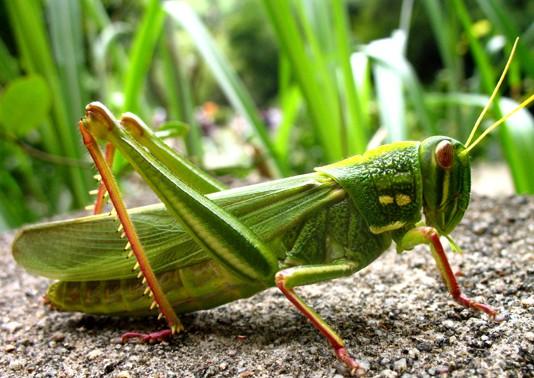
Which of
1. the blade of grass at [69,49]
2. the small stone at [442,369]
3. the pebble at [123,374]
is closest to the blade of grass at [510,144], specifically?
the small stone at [442,369]

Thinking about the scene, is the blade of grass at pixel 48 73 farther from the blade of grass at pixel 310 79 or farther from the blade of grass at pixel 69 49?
the blade of grass at pixel 310 79

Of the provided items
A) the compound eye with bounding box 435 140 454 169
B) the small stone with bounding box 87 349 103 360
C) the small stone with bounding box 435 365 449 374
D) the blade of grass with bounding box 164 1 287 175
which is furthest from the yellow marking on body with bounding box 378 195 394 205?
the blade of grass with bounding box 164 1 287 175

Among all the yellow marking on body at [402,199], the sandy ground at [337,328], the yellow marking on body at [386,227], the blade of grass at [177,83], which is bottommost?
the sandy ground at [337,328]

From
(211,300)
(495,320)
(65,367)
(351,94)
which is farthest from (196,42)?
(495,320)

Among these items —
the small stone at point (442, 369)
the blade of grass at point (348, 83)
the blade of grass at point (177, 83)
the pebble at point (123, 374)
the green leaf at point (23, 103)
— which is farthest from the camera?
the blade of grass at point (177, 83)

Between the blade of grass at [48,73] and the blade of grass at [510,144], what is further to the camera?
the blade of grass at [48,73]

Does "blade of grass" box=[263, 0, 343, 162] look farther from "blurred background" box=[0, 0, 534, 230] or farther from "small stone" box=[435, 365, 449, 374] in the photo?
"small stone" box=[435, 365, 449, 374]

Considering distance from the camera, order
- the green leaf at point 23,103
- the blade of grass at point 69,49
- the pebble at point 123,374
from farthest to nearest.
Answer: the blade of grass at point 69,49
the green leaf at point 23,103
the pebble at point 123,374

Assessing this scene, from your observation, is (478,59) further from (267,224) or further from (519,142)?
(267,224)
